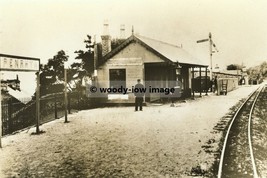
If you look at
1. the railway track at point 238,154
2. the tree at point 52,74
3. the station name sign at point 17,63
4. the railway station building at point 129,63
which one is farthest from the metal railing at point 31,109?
the tree at point 52,74

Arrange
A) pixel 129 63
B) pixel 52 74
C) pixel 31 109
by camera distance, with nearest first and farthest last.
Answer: pixel 31 109 < pixel 129 63 < pixel 52 74

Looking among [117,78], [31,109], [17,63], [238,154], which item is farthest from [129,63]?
[238,154]

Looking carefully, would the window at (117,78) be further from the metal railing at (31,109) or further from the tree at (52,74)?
the tree at (52,74)

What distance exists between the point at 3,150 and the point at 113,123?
4592 millimetres

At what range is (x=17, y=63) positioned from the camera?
7910 mm

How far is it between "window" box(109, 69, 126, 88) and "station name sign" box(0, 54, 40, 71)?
30.6 feet

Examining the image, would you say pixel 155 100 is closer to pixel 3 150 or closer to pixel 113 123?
pixel 113 123

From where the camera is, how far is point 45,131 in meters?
9.97

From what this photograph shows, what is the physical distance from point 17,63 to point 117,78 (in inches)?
414

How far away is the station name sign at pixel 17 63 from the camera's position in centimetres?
730

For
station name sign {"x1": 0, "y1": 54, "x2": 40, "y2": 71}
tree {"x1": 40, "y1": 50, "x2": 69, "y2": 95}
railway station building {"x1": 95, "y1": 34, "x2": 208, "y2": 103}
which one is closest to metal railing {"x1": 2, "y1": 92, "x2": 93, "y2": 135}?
station name sign {"x1": 0, "y1": 54, "x2": 40, "y2": 71}

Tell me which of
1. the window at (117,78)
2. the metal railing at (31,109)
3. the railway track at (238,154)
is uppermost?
the window at (117,78)

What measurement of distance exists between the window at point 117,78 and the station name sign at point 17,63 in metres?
9.32

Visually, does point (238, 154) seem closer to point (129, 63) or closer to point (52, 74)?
point (129, 63)
